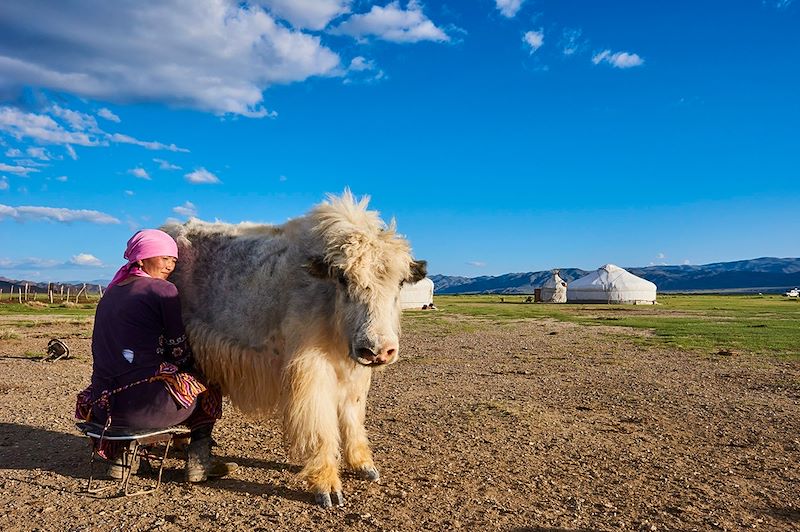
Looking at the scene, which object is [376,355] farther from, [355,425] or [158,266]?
[158,266]

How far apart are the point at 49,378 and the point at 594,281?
6439 cm

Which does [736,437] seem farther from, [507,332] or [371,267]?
[507,332]

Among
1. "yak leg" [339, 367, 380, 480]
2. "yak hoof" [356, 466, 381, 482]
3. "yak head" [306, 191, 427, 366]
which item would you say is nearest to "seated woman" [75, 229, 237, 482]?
"yak leg" [339, 367, 380, 480]

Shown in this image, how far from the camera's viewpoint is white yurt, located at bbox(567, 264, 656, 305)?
211 ft

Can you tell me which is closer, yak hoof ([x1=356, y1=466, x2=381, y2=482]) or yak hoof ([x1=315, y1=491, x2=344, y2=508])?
yak hoof ([x1=315, y1=491, x2=344, y2=508])

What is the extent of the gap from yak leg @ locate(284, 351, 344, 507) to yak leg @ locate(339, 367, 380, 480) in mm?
450

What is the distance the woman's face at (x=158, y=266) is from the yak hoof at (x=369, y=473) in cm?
266

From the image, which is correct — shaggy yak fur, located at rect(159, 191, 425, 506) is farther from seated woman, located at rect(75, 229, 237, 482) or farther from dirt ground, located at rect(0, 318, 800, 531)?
dirt ground, located at rect(0, 318, 800, 531)

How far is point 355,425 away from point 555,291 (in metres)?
64.4

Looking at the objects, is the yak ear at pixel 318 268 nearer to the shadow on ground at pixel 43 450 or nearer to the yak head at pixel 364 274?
the yak head at pixel 364 274

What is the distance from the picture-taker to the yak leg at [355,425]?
17.6ft

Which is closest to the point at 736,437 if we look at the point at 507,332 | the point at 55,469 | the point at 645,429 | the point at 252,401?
the point at 645,429

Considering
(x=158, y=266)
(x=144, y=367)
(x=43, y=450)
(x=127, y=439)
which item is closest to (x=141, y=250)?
(x=158, y=266)

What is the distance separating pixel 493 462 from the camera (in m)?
5.81
